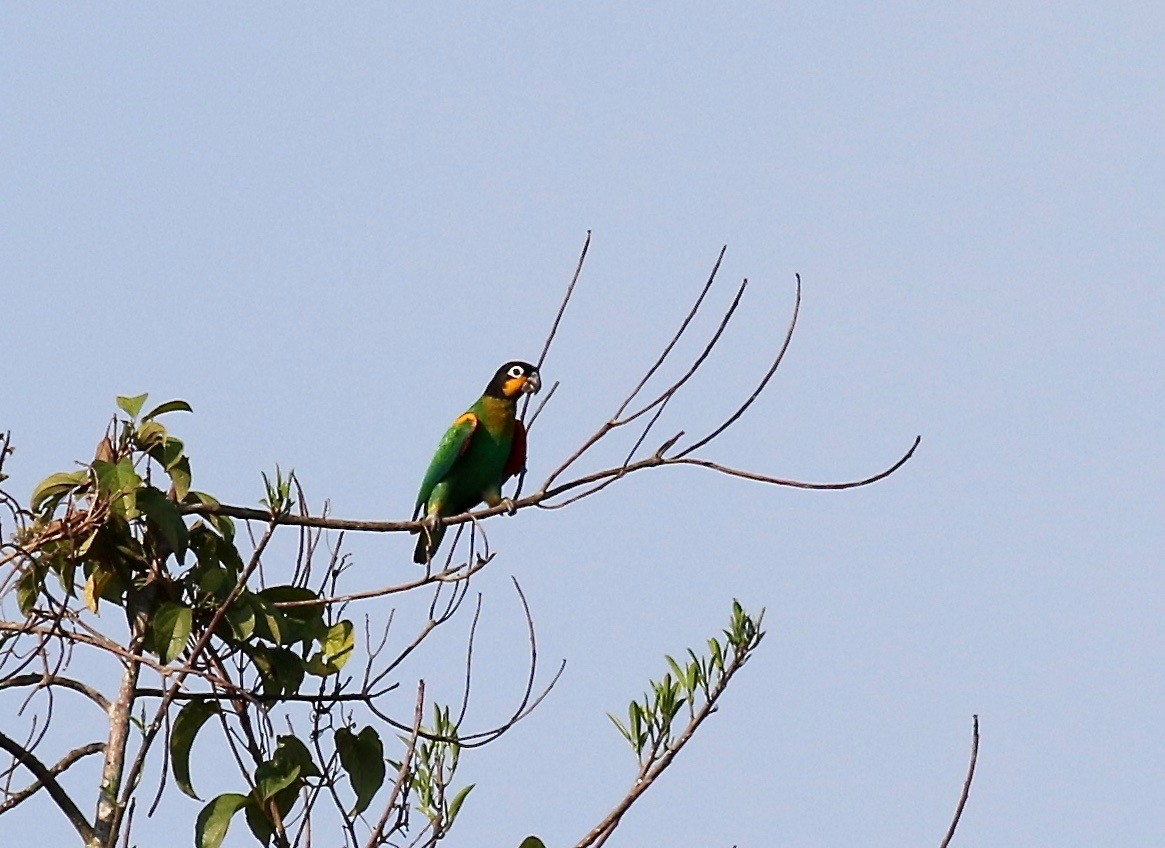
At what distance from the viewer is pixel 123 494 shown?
346 centimetres

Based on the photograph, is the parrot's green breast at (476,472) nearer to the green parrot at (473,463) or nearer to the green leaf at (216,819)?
the green parrot at (473,463)

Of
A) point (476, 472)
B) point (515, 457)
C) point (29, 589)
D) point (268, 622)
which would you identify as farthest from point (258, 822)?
point (515, 457)

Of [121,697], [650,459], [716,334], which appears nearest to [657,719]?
[650,459]

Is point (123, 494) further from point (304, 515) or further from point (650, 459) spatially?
point (650, 459)

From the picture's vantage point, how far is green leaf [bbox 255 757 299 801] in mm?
3389

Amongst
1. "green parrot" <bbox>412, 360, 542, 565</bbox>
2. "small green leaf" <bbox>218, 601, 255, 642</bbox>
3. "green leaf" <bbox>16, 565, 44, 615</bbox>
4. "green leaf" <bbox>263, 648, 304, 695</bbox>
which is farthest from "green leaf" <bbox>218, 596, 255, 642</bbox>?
"green parrot" <bbox>412, 360, 542, 565</bbox>

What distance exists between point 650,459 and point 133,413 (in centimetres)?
119

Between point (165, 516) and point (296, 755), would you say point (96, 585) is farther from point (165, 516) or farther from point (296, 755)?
point (296, 755)

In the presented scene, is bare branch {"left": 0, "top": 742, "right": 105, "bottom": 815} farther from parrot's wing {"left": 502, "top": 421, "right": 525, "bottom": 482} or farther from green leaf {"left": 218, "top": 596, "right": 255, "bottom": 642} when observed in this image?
parrot's wing {"left": 502, "top": 421, "right": 525, "bottom": 482}

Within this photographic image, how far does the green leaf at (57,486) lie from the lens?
3.58 metres

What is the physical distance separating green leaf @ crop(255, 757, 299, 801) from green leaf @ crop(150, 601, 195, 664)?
1.00ft

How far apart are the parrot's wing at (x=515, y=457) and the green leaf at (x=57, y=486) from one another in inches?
161

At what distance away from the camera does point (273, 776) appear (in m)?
3.41

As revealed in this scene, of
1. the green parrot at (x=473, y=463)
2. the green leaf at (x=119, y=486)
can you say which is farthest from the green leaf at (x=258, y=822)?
the green parrot at (x=473, y=463)
